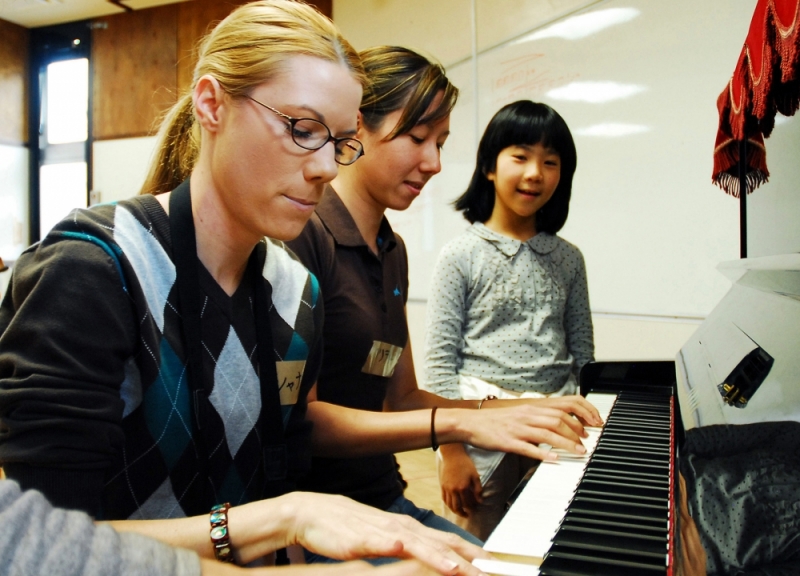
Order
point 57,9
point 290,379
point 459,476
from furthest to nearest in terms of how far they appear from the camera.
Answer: point 57,9 < point 459,476 < point 290,379

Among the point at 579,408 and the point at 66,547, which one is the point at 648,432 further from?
the point at 66,547

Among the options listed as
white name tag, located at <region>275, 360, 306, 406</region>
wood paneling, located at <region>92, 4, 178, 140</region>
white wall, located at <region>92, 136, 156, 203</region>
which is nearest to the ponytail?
white name tag, located at <region>275, 360, 306, 406</region>

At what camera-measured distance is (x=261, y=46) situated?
2.91 ft

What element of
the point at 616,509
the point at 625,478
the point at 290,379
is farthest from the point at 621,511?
the point at 290,379

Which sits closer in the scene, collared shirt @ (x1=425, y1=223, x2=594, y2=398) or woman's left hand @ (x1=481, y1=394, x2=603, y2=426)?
woman's left hand @ (x1=481, y1=394, x2=603, y2=426)

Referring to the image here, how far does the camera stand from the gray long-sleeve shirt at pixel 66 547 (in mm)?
416

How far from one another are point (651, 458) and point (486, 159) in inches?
53.1

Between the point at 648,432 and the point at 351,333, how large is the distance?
56 centimetres

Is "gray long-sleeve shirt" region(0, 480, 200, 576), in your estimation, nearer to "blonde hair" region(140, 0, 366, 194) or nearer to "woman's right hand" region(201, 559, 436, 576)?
"woman's right hand" region(201, 559, 436, 576)

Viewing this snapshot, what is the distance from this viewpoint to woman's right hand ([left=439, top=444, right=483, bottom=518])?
1.52 meters

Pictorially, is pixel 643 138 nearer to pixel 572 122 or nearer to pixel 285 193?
pixel 572 122

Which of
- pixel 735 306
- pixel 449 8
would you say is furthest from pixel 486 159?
pixel 449 8

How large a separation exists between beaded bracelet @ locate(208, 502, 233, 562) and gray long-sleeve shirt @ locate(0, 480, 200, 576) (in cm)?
22

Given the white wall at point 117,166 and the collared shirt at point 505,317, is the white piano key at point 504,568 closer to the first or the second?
the collared shirt at point 505,317
